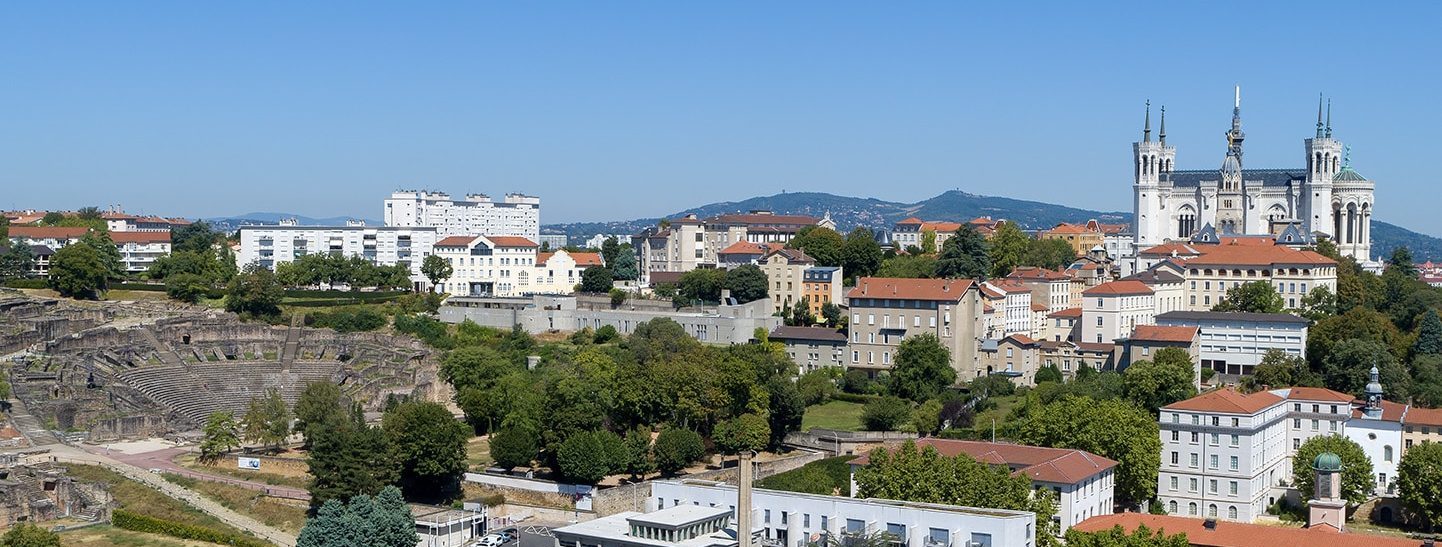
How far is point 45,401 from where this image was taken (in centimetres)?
5909

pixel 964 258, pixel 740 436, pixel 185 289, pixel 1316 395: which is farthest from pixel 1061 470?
pixel 185 289

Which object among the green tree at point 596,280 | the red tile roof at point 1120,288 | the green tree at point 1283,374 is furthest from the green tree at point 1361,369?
the green tree at point 596,280

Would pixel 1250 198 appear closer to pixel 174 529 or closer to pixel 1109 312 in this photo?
pixel 1109 312

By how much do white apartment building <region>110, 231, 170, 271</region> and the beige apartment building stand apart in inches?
2058

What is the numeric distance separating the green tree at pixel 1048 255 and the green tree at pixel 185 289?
4787 centimetres

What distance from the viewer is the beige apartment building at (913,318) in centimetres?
6900

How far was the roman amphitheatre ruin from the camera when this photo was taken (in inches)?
2318

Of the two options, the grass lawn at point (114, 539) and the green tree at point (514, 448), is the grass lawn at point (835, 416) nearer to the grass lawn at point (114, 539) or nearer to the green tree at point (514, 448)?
the green tree at point (514, 448)

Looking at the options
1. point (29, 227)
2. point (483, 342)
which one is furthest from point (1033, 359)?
point (29, 227)

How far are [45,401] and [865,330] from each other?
3484 cm

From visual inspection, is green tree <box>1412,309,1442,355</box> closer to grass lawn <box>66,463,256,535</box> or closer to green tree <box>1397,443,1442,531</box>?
green tree <box>1397,443,1442,531</box>

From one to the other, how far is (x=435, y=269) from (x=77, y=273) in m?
20.5

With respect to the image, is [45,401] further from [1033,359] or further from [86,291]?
[1033,359]

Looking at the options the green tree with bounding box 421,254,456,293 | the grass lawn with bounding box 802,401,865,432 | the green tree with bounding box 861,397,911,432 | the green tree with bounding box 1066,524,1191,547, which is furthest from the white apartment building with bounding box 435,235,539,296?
the green tree with bounding box 1066,524,1191,547
